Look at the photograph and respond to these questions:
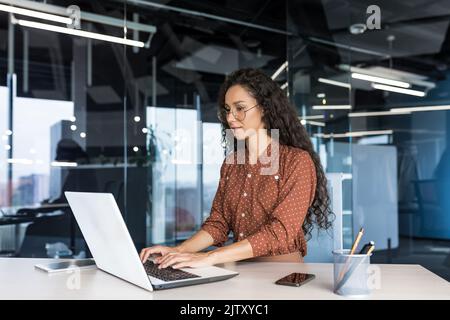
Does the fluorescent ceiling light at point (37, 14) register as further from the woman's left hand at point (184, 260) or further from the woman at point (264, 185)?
the woman's left hand at point (184, 260)

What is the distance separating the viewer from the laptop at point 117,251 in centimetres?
134

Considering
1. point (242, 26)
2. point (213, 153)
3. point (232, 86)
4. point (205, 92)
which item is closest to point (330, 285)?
point (232, 86)

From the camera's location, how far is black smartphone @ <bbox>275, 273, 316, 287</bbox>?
1.44 m

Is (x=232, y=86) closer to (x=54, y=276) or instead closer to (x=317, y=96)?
(x=54, y=276)

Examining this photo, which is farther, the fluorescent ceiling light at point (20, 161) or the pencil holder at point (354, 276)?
the fluorescent ceiling light at point (20, 161)

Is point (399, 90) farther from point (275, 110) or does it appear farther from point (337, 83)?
point (275, 110)

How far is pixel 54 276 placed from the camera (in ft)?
5.35

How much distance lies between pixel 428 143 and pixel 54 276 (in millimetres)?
3882

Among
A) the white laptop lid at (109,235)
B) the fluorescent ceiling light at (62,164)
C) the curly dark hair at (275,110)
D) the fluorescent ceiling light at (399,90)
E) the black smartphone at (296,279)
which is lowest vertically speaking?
the black smartphone at (296,279)

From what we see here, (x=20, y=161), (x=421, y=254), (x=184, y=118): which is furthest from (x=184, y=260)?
(x=184, y=118)

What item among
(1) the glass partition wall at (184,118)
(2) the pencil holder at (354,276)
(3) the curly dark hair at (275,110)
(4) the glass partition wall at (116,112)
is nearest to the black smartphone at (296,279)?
(2) the pencil holder at (354,276)

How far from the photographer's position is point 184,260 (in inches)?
65.5

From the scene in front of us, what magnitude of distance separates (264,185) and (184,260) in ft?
1.82

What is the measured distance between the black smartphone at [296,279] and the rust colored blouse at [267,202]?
11.9 inches
